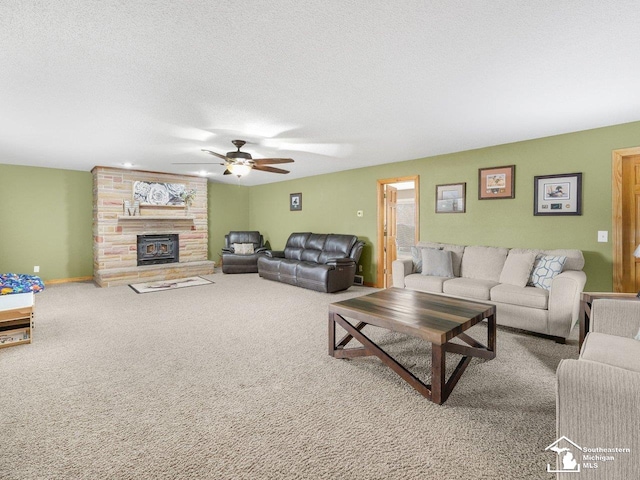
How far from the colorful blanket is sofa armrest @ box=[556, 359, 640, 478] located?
18.3ft

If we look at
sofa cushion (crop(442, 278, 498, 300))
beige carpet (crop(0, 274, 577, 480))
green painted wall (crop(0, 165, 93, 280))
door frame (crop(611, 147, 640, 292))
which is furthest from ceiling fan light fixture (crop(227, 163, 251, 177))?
green painted wall (crop(0, 165, 93, 280))

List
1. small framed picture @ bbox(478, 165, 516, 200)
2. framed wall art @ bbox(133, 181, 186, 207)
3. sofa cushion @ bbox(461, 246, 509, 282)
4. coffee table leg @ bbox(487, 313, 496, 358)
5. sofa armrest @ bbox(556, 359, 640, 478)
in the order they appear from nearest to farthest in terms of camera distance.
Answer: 1. sofa armrest @ bbox(556, 359, 640, 478)
2. coffee table leg @ bbox(487, 313, 496, 358)
3. sofa cushion @ bbox(461, 246, 509, 282)
4. small framed picture @ bbox(478, 165, 516, 200)
5. framed wall art @ bbox(133, 181, 186, 207)

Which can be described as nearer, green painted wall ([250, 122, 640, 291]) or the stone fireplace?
green painted wall ([250, 122, 640, 291])

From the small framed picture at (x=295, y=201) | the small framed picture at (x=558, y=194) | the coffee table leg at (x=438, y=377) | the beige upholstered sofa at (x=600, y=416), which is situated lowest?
the coffee table leg at (x=438, y=377)

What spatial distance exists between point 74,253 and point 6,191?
152cm

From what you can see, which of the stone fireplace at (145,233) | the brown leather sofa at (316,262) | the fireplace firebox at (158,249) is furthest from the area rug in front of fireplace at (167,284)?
the brown leather sofa at (316,262)

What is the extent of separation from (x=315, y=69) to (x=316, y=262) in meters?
4.12

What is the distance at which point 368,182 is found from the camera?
5.84 metres

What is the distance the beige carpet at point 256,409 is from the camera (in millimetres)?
1511

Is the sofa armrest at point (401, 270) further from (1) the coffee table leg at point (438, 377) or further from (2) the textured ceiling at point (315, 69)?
(1) the coffee table leg at point (438, 377)

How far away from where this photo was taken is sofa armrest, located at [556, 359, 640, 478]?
1.08 m

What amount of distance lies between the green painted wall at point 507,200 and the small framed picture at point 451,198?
80 mm

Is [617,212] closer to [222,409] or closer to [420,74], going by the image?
[420,74]

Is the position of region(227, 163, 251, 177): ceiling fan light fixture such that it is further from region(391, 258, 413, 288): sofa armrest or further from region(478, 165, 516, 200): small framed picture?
region(478, 165, 516, 200): small framed picture
